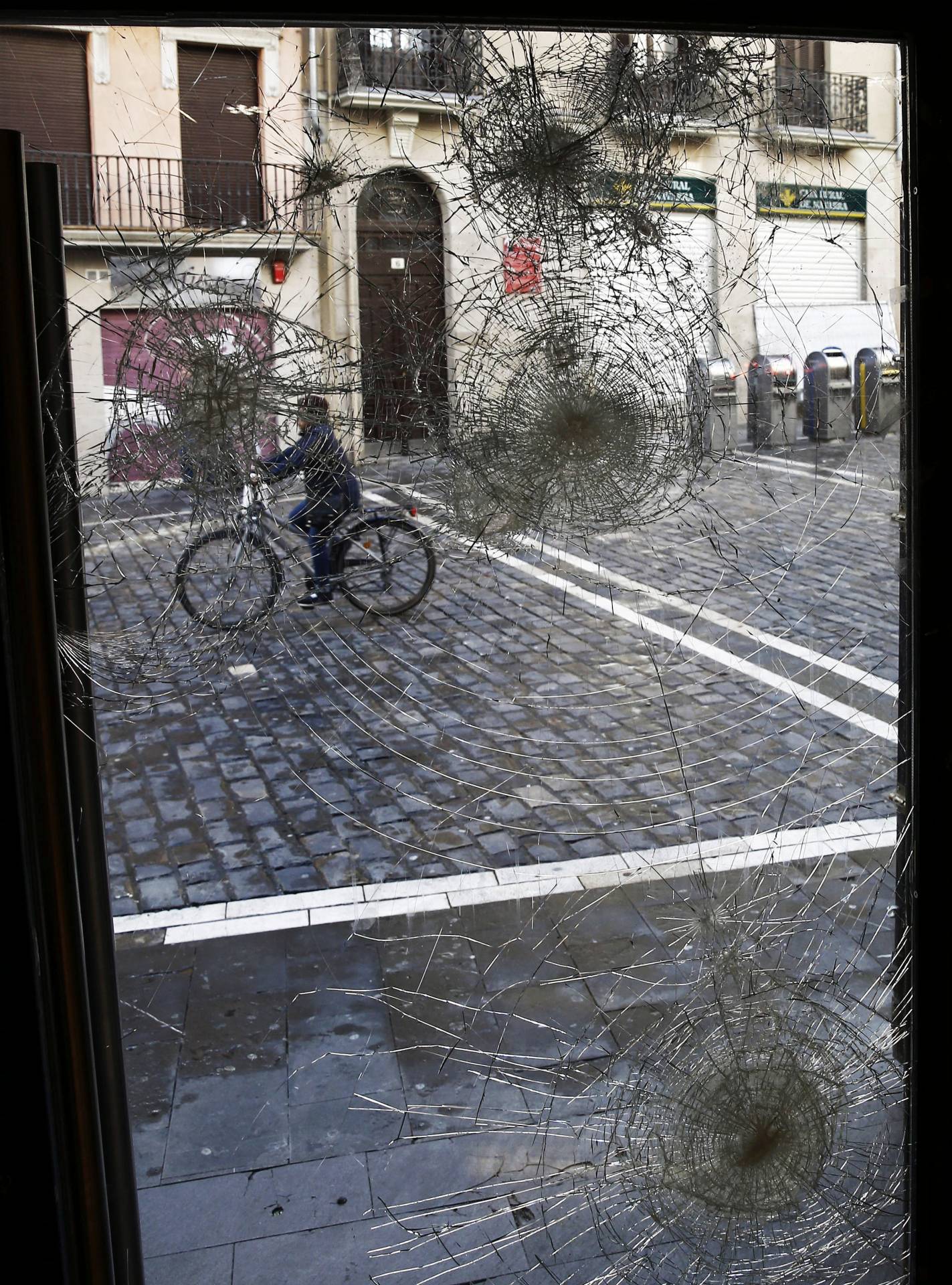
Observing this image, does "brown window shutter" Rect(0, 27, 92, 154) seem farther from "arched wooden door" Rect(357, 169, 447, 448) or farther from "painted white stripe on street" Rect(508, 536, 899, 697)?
"painted white stripe on street" Rect(508, 536, 899, 697)

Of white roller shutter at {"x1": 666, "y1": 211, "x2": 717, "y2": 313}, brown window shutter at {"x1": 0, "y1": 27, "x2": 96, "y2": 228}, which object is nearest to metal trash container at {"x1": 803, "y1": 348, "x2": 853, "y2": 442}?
white roller shutter at {"x1": 666, "y1": 211, "x2": 717, "y2": 313}

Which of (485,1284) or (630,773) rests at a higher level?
(630,773)

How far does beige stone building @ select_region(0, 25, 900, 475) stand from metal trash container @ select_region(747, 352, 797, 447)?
0.6 inches

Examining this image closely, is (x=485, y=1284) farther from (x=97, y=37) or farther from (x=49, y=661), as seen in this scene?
(x=97, y=37)

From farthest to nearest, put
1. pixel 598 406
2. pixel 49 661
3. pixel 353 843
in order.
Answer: pixel 353 843
pixel 598 406
pixel 49 661

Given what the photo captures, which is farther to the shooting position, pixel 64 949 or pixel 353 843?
pixel 353 843

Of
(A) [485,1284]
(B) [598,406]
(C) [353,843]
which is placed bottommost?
(A) [485,1284]

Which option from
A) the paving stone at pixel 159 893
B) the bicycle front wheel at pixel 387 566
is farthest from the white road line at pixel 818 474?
the paving stone at pixel 159 893

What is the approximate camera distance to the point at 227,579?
1.01 metres

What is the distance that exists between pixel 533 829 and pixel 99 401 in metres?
0.79

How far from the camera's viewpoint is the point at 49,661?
79 cm

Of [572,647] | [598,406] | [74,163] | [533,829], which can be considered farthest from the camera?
[533,829]

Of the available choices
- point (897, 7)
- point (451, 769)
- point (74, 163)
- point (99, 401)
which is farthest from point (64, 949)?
point (897, 7)

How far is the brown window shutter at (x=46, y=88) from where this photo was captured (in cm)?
84
